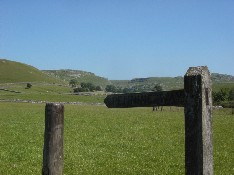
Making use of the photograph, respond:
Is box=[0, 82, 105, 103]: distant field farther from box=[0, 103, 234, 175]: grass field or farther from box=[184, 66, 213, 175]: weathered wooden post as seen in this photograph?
box=[184, 66, 213, 175]: weathered wooden post

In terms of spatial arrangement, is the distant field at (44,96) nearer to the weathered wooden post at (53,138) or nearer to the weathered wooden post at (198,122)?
the weathered wooden post at (53,138)

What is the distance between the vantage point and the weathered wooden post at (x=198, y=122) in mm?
4793

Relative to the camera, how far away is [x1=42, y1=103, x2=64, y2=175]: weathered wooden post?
5.96 m

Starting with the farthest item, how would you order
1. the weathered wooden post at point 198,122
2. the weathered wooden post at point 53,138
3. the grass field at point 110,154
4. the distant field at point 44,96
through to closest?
1. the distant field at point 44,96
2. the grass field at point 110,154
3. the weathered wooden post at point 53,138
4. the weathered wooden post at point 198,122

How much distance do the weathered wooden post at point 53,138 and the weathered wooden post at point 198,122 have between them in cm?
219

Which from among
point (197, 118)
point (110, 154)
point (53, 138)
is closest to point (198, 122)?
point (197, 118)

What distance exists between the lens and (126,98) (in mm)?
5492

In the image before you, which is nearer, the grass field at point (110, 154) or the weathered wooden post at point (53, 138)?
the weathered wooden post at point (53, 138)

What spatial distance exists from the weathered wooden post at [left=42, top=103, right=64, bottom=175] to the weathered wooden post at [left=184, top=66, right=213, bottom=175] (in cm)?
219

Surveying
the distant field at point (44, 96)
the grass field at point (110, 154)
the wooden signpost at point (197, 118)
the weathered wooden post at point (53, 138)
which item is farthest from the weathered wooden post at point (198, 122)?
the distant field at point (44, 96)

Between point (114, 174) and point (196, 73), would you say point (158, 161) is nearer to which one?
point (114, 174)

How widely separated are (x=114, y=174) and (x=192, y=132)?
29.8 ft

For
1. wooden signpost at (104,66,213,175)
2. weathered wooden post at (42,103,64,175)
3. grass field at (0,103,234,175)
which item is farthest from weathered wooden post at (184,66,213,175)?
grass field at (0,103,234,175)

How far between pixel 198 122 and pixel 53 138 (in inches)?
97.0
